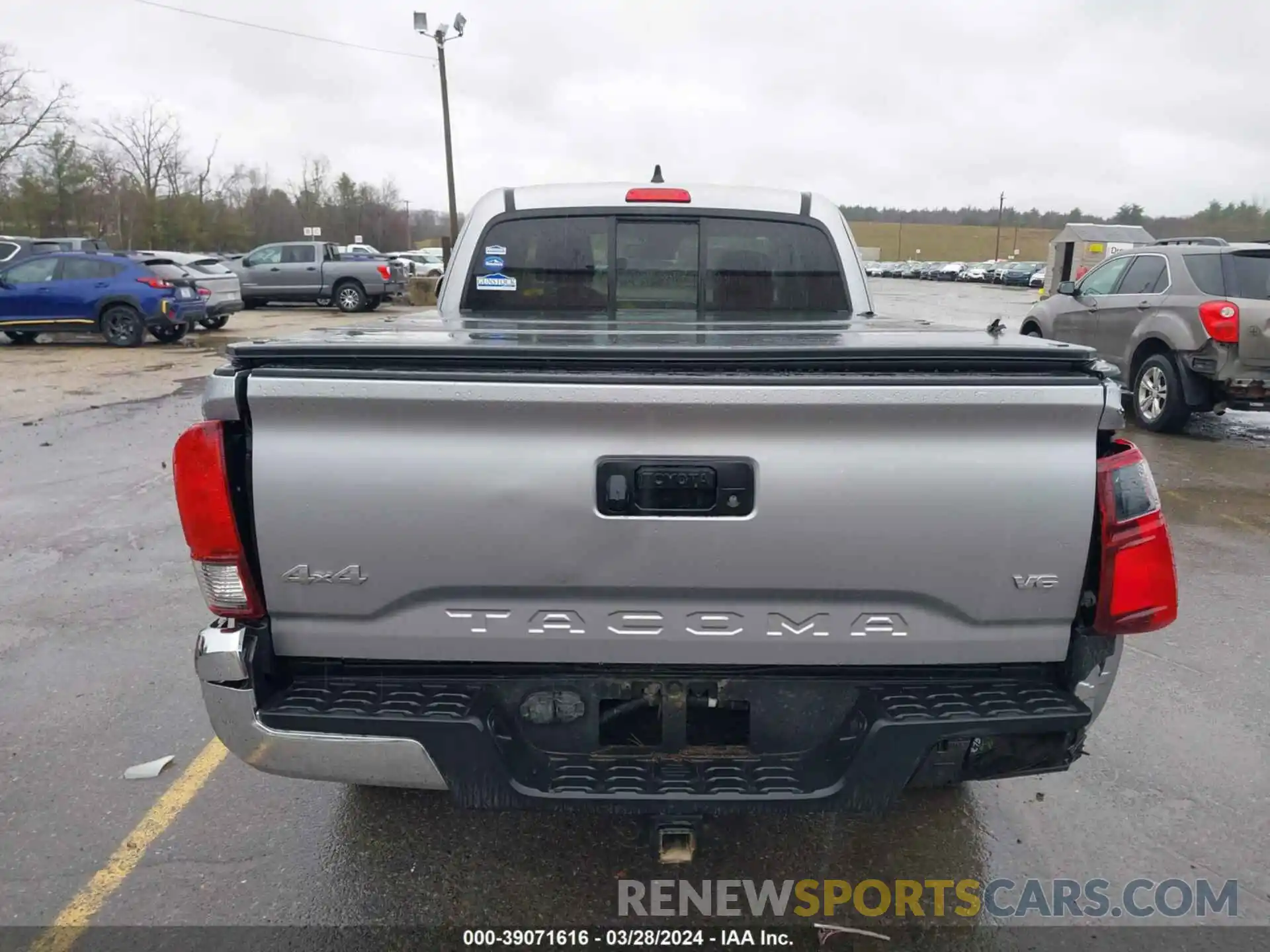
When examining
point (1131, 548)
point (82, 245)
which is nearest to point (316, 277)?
point (82, 245)

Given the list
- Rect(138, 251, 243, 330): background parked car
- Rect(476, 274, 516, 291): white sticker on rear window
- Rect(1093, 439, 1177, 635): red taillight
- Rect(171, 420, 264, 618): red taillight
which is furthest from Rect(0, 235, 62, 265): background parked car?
Rect(1093, 439, 1177, 635): red taillight

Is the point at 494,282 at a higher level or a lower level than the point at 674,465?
higher

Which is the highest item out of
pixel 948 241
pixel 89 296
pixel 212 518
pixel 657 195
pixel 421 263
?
pixel 948 241

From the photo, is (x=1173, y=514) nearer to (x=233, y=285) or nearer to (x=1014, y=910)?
(x=1014, y=910)

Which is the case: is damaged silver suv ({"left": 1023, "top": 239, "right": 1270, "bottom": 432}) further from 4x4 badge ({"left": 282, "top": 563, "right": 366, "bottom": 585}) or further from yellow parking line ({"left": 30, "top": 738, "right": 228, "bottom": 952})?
4x4 badge ({"left": 282, "top": 563, "right": 366, "bottom": 585})

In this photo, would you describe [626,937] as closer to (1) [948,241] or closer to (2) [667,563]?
(2) [667,563]

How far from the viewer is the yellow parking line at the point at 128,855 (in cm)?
255

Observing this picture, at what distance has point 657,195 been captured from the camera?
4027 mm

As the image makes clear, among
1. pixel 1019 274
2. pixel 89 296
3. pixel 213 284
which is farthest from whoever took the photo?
pixel 1019 274

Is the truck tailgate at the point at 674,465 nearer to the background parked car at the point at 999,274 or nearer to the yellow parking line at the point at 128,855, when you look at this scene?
the yellow parking line at the point at 128,855

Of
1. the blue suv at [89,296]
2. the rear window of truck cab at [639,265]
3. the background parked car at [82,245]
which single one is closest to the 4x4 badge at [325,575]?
the rear window of truck cab at [639,265]

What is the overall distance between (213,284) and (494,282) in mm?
17360

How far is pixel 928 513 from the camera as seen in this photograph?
2.06 metres

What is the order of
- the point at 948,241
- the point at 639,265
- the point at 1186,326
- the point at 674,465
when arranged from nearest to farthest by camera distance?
the point at 674,465 → the point at 639,265 → the point at 1186,326 → the point at 948,241
